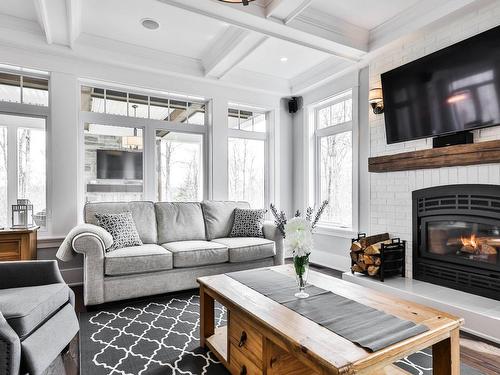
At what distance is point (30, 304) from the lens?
177cm

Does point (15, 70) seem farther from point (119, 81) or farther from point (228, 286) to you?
point (228, 286)

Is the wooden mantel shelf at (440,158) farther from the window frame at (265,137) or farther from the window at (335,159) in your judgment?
the window frame at (265,137)

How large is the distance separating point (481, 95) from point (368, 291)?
6.54 feet

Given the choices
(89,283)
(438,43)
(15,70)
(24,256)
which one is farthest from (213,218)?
(438,43)

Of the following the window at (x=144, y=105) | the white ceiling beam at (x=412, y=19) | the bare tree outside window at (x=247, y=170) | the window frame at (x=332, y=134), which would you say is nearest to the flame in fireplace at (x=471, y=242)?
the window frame at (x=332, y=134)

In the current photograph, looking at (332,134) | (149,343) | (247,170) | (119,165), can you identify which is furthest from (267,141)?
(149,343)

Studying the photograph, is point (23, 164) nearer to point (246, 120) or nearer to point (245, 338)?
point (246, 120)

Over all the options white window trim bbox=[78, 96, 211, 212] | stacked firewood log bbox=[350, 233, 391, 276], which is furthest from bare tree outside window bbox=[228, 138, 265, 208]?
stacked firewood log bbox=[350, 233, 391, 276]

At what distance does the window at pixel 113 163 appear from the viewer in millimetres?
3971

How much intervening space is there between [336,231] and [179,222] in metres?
2.11

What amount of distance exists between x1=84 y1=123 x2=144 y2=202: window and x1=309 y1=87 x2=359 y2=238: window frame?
8.48ft

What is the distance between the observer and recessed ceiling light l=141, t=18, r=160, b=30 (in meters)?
3.27

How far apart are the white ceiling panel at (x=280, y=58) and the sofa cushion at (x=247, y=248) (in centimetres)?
231

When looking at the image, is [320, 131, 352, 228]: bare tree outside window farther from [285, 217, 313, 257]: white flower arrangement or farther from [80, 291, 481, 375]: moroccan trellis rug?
[285, 217, 313, 257]: white flower arrangement
